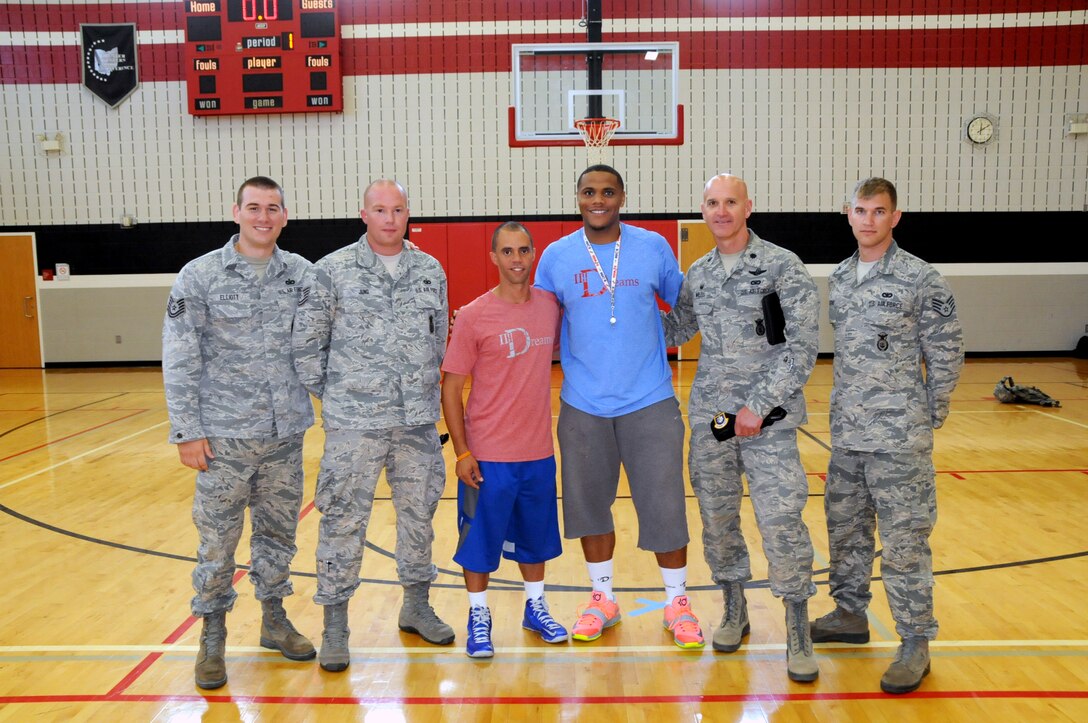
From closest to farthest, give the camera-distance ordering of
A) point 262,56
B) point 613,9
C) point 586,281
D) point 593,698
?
point 593,698
point 586,281
point 262,56
point 613,9

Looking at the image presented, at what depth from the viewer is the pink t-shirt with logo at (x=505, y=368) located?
3766 mm

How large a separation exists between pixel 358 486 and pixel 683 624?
153cm

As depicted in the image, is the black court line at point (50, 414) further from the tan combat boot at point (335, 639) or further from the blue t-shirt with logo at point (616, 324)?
the blue t-shirt with logo at point (616, 324)

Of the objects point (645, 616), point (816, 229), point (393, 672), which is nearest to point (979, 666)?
point (645, 616)

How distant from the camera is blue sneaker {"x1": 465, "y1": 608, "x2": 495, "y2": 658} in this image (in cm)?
380

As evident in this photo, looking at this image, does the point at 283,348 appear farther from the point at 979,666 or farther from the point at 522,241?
the point at 979,666

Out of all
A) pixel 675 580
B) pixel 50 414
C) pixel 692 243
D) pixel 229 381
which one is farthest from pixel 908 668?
pixel 692 243

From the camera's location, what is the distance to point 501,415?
12.5 feet

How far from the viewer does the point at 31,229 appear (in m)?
14.5

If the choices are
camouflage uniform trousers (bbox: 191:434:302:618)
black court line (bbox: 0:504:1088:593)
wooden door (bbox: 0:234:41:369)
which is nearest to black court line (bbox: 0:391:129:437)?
wooden door (bbox: 0:234:41:369)

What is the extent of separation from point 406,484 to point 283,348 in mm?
782

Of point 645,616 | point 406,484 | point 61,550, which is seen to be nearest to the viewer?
point 406,484

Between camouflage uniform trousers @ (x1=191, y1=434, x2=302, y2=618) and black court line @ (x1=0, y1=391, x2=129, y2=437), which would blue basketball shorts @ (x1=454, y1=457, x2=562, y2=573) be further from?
black court line @ (x1=0, y1=391, x2=129, y2=437)

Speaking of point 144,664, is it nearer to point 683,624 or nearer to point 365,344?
point 365,344
